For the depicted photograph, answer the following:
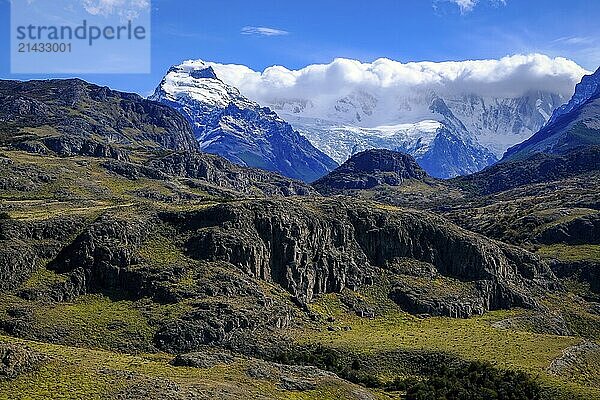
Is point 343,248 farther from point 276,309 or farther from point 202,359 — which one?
point 202,359

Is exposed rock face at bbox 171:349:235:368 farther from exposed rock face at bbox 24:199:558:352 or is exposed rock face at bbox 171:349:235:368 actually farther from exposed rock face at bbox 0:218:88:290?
exposed rock face at bbox 0:218:88:290

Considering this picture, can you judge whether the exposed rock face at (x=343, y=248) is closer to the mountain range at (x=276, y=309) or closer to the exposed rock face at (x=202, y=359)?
the mountain range at (x=276, y=309)

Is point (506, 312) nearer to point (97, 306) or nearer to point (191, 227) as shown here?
point (191, 227)

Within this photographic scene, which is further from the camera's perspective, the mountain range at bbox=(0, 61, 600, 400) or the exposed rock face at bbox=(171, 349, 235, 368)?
the exposed rock face at bbox=(171, 349, 235, 368)

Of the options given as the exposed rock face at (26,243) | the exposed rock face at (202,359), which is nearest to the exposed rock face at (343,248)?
the exposed rock face at (26,243)

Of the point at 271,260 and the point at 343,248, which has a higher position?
the point at 343,248

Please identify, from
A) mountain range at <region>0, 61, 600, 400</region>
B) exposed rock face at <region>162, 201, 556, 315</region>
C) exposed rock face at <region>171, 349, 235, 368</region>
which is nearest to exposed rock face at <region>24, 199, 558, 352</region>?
exposed rock face at <region>162, 201, 556, 315</region>

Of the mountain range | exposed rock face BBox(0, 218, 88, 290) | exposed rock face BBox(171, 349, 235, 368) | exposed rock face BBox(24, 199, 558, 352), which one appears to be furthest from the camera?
exposed rock face BBox(24, 199, 558, 352)

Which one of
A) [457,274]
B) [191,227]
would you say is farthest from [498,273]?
[191,227]

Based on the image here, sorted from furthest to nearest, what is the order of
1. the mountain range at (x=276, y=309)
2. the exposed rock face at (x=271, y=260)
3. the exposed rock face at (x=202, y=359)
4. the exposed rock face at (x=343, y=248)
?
the exposed rock face at (x=343, y=248) → the exposed rock face at (x=271, y=260) → the exposed rock face at (x=202, y=359) → the mountain range at (x=276, y=309)

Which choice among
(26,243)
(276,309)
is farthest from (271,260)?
(26,243)

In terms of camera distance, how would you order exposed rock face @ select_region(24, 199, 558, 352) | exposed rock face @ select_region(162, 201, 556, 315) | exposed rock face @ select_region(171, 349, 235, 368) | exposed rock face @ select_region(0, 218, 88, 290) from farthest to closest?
exposed rock face @ select_region(162, 201, 556, 315), exposed rock face @ select_region(24, 199, 558, 352), exposed rock face @ select_region(0, 218, 88, 290), exposed rock face @ select_region(171, 349, 235, 368)

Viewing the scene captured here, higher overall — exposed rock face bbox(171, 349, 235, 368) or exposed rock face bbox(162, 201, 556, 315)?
exposed rock face bbox(162, 201, 556, 315)

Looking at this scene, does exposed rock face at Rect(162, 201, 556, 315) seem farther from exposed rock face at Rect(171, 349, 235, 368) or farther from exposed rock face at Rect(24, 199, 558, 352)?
exposed rock face at Rect(171, 349, 235, 368)
